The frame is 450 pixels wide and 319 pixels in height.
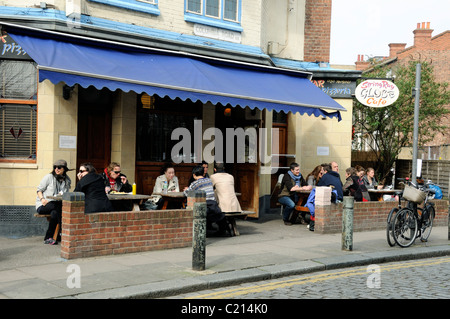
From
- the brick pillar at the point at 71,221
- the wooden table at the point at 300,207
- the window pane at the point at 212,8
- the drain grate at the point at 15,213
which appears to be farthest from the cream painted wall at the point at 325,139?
the brick pillar at the point at 71,221

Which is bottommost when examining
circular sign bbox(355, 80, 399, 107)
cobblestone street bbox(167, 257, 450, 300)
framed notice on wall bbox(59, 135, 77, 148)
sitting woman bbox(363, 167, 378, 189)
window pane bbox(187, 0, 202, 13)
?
cobblestone street bbox(167, 257, 450, 300)

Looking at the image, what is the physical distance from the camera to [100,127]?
12391 millimetres

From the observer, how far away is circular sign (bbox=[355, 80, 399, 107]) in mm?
15891

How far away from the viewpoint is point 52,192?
1006 centimetres

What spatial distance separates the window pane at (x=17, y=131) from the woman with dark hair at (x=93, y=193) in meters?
2.24

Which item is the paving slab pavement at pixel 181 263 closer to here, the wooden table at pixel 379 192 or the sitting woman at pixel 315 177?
the sitting woman at pixel 315 177

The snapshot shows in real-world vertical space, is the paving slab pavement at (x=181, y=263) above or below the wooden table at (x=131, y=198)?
below

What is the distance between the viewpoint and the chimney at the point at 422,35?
116 feet

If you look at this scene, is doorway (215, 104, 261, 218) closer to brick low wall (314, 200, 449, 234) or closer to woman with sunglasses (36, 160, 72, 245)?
brick low wall (314, 200, 449, 234)

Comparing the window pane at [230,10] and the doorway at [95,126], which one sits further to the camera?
the window pane at [230,10]

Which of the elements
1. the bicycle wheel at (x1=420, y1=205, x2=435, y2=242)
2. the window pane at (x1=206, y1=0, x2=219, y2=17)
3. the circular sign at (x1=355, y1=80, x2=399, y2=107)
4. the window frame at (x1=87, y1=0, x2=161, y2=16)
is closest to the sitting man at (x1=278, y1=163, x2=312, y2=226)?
the bicycle wheel at (x1=420, y1=205, x2=435, y2=242)

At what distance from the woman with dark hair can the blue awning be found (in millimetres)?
1621
